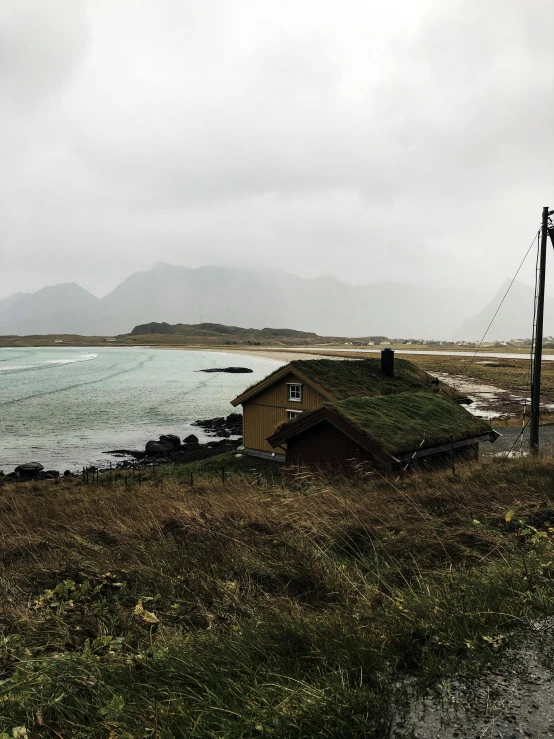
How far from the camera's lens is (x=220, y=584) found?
5.20m

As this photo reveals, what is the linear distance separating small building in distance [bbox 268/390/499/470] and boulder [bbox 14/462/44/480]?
60.4ft

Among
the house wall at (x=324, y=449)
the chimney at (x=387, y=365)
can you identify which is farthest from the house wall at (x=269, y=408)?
the chimney at (x=387, y=365)

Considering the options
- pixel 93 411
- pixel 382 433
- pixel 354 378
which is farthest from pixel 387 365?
pixel 93 411

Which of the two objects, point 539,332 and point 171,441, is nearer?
point 539,332

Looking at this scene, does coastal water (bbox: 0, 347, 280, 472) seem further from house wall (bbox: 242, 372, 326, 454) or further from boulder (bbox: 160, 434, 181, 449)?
house wall (bbox: 242, 372, 326, 454)

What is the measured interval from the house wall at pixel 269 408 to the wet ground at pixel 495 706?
76.0 ft

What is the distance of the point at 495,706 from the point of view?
2953 mm

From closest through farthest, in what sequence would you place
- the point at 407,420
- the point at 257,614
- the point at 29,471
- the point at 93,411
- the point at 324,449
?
the point at 257,614, the point at 407,420, the point at 324,449, the point at 29,471, the point at 93,411

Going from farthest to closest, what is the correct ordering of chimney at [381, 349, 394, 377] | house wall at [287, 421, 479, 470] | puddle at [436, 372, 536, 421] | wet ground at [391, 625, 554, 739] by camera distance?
1. puddle at [436, 372, 536, 421]
2. chimney at [381, 349, 394, 377]
3. house wall at [287, 421, 479, 470]
4. wet ground at [391, 625, 554, 739]

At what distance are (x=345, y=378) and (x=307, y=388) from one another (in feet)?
8.16

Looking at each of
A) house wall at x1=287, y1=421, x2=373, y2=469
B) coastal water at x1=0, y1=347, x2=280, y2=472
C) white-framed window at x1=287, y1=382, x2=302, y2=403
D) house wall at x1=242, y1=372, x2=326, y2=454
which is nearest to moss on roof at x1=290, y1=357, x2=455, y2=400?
house wall at x1=242, y1=372, x2=326, y2=454

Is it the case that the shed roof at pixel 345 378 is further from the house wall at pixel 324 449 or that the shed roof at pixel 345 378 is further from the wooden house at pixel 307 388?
the house wall at pixel 324 449

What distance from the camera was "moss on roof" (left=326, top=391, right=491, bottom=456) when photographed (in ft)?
60.2

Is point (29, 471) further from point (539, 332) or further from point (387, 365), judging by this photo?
point (539, 332)
